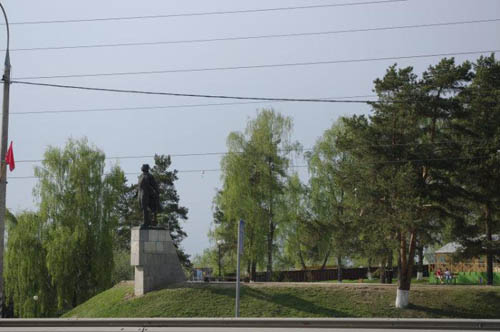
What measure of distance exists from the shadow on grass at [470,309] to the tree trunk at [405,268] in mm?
521

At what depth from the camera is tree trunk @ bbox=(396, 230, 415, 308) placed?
2872 centimetres

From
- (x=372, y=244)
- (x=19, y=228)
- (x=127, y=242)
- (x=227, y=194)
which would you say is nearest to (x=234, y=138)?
(x=227, y=194)

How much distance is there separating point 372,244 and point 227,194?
19710mm

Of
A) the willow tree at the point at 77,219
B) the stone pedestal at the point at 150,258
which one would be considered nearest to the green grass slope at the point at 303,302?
the stone pedestal at the point at 150,258

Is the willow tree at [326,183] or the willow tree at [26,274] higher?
the willow tree at [326,183]

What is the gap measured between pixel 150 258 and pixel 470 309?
15.1m

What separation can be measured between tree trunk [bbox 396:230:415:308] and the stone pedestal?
11.2 metres

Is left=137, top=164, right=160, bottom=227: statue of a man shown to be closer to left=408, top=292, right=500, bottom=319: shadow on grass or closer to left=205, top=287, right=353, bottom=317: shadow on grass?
left=205, top=287, right=353, bottom=317: shadow on grass

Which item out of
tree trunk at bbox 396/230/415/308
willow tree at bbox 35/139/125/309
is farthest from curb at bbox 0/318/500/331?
willow tree at bbox 35/139/125/309

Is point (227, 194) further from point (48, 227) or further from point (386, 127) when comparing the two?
point (386, 127)

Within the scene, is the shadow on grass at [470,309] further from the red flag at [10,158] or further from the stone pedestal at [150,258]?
the red flag at [10,158]

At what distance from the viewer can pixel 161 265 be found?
30.7 meters

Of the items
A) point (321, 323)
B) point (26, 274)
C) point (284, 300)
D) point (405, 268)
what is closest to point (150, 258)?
point (284, 300)

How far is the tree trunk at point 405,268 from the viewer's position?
2872 cm
